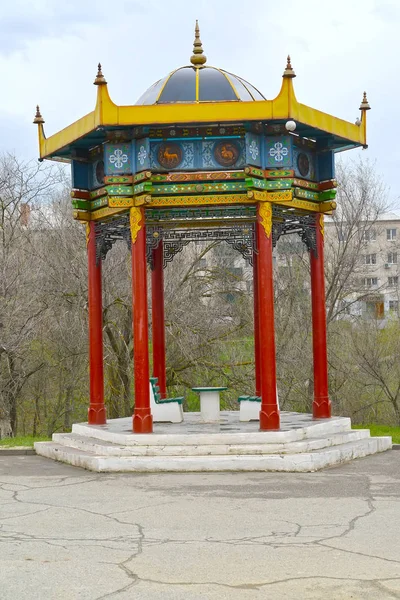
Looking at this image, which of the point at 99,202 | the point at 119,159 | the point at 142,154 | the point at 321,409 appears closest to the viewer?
the point at 142,154

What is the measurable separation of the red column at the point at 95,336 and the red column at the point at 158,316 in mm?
2082

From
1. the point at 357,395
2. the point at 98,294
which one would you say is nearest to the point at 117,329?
the point at 98,294

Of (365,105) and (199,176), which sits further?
(365,105)

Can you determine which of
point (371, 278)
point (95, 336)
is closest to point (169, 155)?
point (95, 336)

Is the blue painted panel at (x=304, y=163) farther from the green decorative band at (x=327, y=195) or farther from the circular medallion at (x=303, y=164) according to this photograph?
the green decorative band at (x=327, y=195)

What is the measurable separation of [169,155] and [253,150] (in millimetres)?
1356

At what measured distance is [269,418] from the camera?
12766mm

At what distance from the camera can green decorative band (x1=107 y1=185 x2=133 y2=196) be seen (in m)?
13.2

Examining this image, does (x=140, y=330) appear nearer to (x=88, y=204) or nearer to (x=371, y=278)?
(x=88, y=204)

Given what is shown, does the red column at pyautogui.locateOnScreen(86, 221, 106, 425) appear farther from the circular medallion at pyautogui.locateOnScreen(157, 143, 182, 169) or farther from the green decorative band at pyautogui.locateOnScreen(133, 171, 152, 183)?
the circular medallion at pyautogui.locateOnScreen(157, 143, 182, 169)

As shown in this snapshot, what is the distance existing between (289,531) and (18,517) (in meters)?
2.94

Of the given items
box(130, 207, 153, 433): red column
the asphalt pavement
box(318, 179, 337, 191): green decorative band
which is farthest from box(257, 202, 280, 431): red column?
box(130, 207, 153, 433): red column

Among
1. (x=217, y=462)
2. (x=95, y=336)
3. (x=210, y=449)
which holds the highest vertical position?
(x=95, y=336)

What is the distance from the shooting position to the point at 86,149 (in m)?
14.6
